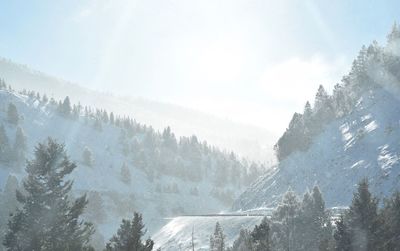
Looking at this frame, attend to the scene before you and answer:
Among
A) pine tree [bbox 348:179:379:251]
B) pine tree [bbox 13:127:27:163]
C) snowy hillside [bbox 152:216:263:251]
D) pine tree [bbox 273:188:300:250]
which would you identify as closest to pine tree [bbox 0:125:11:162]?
pine tree [bbox 13:127:27:163]

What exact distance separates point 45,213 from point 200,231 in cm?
8561

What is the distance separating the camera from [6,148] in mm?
179750

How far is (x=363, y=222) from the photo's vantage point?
3688 cm

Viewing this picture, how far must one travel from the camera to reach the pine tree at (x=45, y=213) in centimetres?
2945

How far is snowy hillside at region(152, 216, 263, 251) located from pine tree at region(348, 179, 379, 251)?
2208 inches

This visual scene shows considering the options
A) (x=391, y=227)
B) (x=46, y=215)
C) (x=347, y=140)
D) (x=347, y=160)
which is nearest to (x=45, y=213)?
(x=46, y=215)

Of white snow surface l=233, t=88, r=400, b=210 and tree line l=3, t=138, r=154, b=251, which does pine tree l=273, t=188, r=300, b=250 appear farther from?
tree line l=3, t=138, r=154, b=251

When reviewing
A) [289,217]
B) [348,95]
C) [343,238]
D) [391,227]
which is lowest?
[343,238]

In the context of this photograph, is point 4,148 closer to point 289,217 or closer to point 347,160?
point 347,160

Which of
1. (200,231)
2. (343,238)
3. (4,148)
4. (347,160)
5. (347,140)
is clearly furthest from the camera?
(4,148)

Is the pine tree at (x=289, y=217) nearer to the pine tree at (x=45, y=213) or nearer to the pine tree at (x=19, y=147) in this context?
the pine tree at (x=45, y=213)

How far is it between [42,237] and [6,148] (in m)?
164

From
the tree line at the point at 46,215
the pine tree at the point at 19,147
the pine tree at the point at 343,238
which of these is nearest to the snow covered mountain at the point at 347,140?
the pine tree at the point at 343,238

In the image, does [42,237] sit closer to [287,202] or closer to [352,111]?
[287,202]
